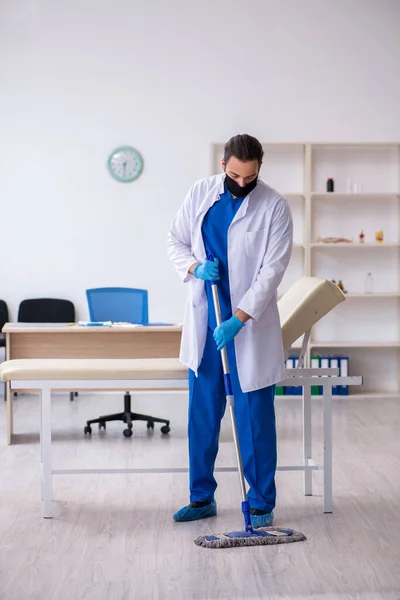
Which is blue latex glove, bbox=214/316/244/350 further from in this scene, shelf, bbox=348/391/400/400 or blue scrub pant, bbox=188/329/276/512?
shelf, bbox=348/391/400/400

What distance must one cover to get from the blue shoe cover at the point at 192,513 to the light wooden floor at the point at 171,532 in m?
0.04

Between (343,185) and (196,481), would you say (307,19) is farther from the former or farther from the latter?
(196,481)

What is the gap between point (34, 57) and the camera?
6.32m

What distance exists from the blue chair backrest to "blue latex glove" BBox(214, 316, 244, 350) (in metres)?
2.29

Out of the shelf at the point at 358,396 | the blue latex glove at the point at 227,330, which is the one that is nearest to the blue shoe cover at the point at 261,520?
the blue latex glove at the point at 227,330

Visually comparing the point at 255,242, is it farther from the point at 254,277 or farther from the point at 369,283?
the point at 369,283

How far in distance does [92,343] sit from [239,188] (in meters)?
2.05

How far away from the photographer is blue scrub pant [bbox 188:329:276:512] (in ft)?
10.1

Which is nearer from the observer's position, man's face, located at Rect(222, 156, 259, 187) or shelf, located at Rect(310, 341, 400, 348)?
man's face, located at Rect(222, 156, 259, 187)

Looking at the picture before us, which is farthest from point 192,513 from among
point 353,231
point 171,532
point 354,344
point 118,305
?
point 353,231

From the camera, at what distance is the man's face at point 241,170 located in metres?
2.98

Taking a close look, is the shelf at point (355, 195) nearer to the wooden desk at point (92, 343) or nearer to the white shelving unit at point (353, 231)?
the white shelving unit at point (353, 231)

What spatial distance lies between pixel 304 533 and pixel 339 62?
4.34m

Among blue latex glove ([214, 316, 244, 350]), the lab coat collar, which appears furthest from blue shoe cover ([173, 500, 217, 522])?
the lab coat collar
